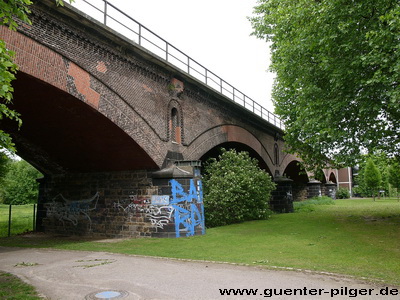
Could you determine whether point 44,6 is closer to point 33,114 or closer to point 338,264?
point 33,114

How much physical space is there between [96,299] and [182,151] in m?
8.81

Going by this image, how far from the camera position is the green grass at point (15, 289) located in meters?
5.01

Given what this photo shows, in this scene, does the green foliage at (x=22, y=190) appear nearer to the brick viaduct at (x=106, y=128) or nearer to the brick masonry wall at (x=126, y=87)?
the brick viaduct at (x=106, y=128)

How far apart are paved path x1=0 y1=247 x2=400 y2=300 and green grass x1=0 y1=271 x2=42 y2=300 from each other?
6.8 inches

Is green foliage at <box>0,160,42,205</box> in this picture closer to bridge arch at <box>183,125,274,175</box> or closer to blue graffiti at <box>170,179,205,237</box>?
bridge arch at <box>183,125,274,175</box>

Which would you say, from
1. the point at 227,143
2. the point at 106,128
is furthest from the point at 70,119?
the point at 227,143

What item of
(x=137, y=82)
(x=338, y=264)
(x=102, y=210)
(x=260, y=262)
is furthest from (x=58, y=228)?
(x=338, y=264)

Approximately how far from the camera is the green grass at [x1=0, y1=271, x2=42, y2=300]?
5.01 m

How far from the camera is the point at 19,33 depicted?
764cm

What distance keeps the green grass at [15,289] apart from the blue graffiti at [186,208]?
19.3 ft

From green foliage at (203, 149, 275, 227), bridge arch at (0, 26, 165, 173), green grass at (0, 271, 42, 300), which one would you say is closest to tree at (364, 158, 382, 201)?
green foliage at (203, 149, 275, 227)

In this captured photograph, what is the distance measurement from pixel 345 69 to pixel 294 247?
5539mm

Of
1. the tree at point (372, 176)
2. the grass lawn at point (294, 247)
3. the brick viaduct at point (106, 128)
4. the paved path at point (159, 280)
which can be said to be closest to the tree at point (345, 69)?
the grass lawn at point (294, 247)

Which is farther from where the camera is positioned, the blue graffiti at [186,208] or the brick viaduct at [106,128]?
the blue graffiti at [186,208]
